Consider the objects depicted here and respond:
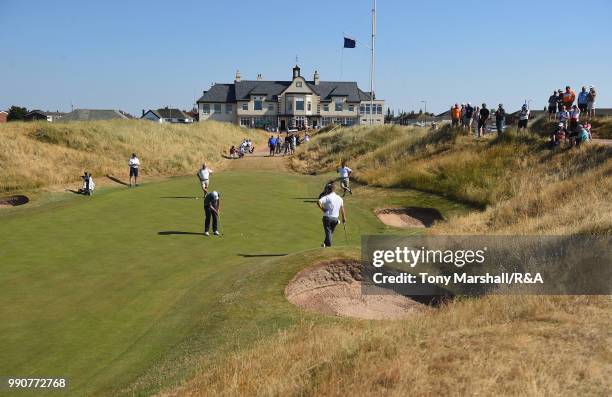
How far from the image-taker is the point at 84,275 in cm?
1577

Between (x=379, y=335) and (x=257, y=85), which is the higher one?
(x=257, y=85)

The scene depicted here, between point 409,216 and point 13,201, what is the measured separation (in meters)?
20.9

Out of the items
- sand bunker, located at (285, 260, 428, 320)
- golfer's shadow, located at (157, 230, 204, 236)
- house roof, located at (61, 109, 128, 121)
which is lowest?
sand bunker, located at (285, 260, 428, 320)

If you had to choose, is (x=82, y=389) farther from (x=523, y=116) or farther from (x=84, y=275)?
(x=523, y=116)

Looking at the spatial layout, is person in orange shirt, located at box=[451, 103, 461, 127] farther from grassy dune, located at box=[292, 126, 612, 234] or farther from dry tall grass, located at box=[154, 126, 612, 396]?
dry tall grass, located at box=[154, 126, 612, 396]

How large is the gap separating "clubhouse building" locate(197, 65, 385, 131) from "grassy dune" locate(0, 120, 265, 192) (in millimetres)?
45981

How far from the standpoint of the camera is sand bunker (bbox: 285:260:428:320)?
1408 centimetres

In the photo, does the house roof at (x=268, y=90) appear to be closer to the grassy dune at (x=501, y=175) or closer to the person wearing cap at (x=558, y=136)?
the grassy dune at (x=501, y=175)

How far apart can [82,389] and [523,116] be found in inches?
1233

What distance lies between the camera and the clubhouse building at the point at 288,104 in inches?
4031

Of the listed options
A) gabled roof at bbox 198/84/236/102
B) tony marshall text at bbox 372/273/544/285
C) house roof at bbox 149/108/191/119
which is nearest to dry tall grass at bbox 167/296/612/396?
tony marshall text at bbox 372/273/544/285

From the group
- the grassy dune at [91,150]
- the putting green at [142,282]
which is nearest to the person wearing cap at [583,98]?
the putting green at [142,282]

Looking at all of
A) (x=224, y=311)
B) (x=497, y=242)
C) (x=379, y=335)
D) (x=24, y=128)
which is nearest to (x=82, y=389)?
(x=224, y=311)

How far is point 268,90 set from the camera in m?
105
